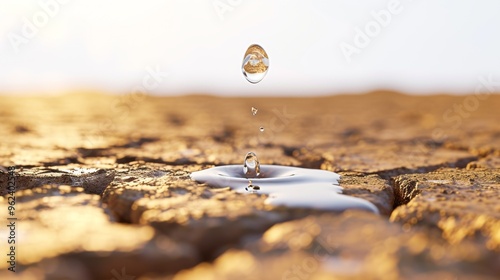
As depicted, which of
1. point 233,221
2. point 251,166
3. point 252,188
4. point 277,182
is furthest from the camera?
point 251,166

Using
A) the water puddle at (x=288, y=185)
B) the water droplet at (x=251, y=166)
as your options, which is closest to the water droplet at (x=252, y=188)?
the water puddle at (x=288, y=185)

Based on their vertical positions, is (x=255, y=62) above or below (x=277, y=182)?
above

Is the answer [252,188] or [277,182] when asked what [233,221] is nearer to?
[252,188]

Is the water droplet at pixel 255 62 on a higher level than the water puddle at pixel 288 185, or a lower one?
higher

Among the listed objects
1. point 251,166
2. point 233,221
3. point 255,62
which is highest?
point 255,62

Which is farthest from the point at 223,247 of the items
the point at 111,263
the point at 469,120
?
the point at 469,120

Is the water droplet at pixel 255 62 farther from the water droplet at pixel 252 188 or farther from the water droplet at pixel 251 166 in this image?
the water droplet at pixel 252 188

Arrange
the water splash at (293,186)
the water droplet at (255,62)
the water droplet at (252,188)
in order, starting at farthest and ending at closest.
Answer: the water droplet at (255,62) < the water droplet at (252,188) < the water splash at (293,186)

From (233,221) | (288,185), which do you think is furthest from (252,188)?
(233,221)
